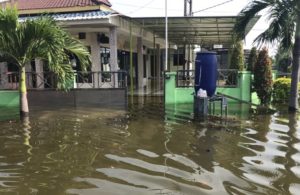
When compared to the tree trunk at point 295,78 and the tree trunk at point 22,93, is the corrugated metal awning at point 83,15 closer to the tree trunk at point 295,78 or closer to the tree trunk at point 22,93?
the tree trunk at point 22,93

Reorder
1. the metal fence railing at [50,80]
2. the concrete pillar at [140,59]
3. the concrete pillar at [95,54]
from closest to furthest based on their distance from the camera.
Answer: the metal fence railing at [50,80]
the concrete pillar at [95,54]
the concrete pillar at [140,59]

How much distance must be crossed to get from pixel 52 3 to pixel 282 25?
34.6 feet

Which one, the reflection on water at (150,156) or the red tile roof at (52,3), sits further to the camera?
the red tile roof at (52,3)

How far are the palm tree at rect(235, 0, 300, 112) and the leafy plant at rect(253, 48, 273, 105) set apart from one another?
4.42 feet

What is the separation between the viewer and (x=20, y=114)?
34.9 ft

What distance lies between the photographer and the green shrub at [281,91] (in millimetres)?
13835

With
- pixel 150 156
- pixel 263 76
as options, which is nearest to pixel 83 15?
pixel 263 76

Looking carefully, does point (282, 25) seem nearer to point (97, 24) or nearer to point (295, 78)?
point (295, 78)

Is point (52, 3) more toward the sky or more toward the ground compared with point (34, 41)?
more toward the sky

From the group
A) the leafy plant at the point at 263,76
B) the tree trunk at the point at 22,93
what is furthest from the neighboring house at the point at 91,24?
the leafy plant at the point at 263,76

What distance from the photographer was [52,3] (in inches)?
658

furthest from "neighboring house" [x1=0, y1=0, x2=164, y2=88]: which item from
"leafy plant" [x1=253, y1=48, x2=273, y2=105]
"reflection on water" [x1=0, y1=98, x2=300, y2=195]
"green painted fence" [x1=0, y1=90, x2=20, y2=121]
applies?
"leafy plant" [x1=253, y1=48, x2=273, y2=105]

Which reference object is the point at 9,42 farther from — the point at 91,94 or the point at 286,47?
the point at 286,47

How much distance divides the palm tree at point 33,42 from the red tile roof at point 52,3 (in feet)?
17.4
